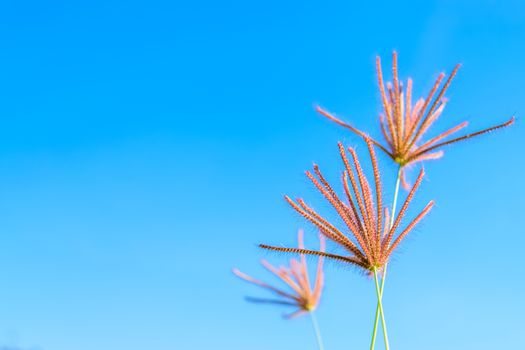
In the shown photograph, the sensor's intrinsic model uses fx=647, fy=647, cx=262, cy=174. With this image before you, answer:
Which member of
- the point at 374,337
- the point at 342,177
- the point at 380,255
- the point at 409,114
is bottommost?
the point at 374,337

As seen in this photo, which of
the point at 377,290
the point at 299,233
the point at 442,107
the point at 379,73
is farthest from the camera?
the point at 299,233

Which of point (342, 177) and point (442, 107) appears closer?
point (342, 177)

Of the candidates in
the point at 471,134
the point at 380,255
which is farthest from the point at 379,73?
the point at 380,255

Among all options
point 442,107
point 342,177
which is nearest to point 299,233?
point 442,107

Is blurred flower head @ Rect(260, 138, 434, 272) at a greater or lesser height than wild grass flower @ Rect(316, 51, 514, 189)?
lesser

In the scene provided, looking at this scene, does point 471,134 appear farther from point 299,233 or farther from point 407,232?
point 299,233

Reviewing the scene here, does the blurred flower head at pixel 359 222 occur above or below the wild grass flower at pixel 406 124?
below

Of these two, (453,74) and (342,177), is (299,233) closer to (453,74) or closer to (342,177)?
(453,74)

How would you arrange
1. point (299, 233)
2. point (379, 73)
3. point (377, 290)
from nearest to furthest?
point (377, 290), point (379, 73), point (299, 233)

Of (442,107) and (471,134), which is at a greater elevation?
(442,107)
